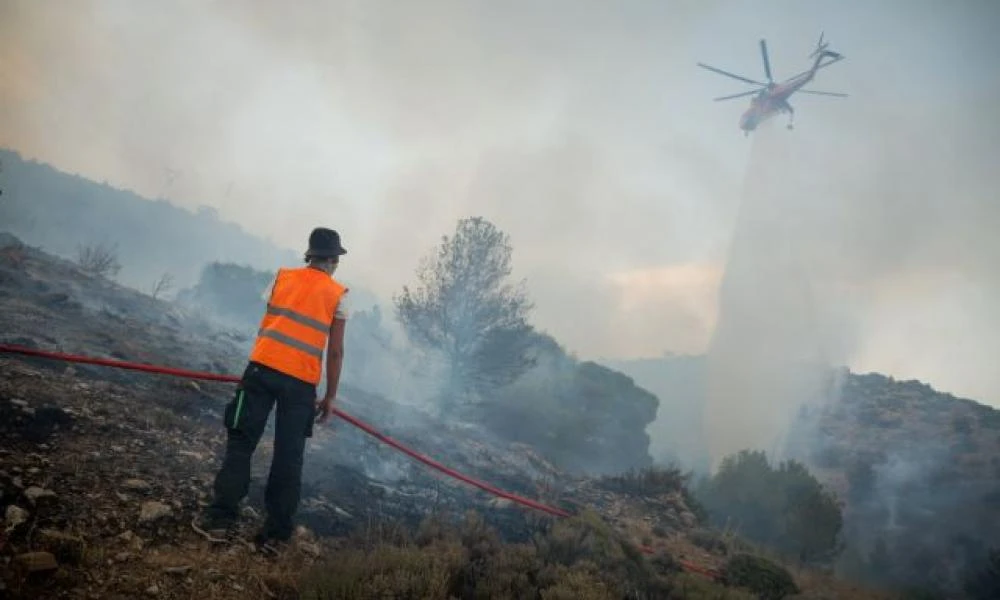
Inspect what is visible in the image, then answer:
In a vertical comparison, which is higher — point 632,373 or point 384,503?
point 632,373

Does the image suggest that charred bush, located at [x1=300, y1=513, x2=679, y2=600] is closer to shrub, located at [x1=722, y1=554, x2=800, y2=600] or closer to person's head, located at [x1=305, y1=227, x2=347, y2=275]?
shrub, located at [x1=722, y1=554, x2=800, y2=600]

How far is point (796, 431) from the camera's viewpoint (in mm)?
40500

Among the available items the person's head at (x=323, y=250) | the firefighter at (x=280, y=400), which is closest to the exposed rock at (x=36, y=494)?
the firefighter at (x=280, y=400)

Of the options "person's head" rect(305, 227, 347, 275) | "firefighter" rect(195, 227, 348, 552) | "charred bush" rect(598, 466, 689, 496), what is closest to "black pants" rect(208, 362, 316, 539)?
"firefighter" rect(195, 227, 348, 552)

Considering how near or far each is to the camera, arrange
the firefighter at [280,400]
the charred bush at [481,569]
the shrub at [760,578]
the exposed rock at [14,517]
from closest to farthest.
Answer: the exposed rock at [14,517]
the charred bush at [481,569]
the firefighter at [280,400]
the shrub at [760,578]

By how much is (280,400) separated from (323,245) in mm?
1220

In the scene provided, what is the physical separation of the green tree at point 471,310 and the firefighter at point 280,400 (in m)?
17.1

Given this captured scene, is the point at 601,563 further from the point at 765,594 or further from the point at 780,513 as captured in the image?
the point at 780,513

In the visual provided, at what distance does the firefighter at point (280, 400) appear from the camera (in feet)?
10.8

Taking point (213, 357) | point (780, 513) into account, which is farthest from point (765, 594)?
point (213, 357)

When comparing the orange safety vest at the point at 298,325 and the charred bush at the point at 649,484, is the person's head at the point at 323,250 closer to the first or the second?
the orange safety vest at the point at 298,325

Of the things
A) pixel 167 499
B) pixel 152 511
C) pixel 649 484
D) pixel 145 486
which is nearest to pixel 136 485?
pixel 145 486

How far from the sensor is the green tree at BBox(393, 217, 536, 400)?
2064 centimetres

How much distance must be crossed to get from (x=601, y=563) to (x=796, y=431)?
44358 millimetres
